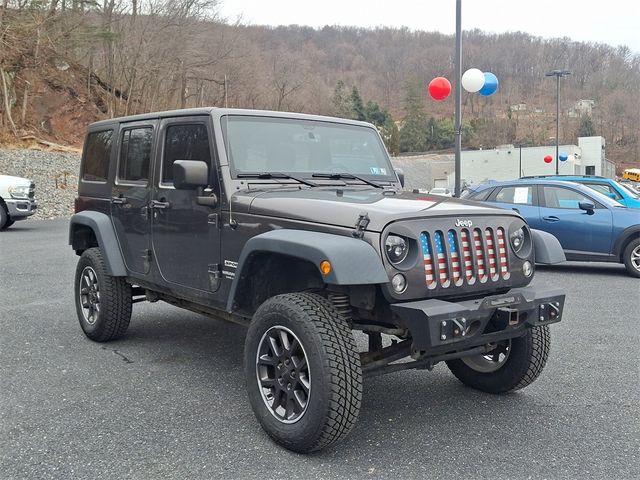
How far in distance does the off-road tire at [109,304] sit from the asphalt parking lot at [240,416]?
142 millimetres

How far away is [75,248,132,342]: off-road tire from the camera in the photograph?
5.43m

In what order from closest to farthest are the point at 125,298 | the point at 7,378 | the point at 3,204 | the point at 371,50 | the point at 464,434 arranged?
the point at 464,434
the point at 7,378
the point at 125,298
the point at 3,204
the point at 371,50

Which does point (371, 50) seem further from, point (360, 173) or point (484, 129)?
point (360, 173)

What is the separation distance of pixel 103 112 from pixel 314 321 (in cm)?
3583

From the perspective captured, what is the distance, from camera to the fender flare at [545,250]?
411cm

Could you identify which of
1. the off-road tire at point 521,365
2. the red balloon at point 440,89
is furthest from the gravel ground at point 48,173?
the off-road tire at point 521,365

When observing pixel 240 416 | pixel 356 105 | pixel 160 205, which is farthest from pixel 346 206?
pixel 356 105

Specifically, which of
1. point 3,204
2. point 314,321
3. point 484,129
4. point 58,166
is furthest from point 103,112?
point 484,129

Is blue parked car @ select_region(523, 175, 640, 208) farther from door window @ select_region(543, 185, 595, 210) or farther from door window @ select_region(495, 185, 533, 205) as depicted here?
door window @ select_region(495, 185, 533, 205)

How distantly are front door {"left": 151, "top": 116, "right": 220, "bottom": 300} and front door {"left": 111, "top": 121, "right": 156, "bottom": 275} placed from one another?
0.18m

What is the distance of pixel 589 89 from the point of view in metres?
107

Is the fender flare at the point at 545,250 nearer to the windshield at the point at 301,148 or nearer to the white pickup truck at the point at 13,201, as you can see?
the windshield at the point at 301,148

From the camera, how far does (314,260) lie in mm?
3287

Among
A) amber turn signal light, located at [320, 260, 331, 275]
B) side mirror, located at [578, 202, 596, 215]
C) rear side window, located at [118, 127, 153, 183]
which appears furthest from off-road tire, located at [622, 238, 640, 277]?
amber turn signal light, located at [320, 260, 331, 275]
